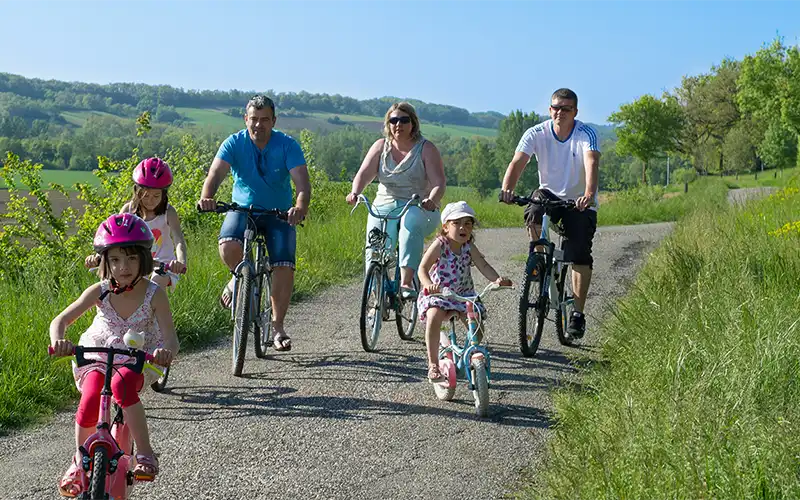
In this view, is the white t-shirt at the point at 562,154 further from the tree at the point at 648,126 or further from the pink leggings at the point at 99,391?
the tree at the point at 648,126

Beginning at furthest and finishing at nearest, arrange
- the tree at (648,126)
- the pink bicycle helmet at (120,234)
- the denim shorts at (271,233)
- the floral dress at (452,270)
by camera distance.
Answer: the tree at (648,126)
the denim shorts at (271,233)
the floral dress at (452,270)
the pink bicycle helmet at (120,234)

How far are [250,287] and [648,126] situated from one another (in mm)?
84058

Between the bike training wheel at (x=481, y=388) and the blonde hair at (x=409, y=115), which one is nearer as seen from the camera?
the bike training wheel at (x=481, y=388)

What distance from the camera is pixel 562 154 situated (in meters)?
7.68

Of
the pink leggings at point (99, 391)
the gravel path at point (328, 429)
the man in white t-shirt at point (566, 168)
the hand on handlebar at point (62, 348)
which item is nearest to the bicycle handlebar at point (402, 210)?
the man in white t-shirt at point (566, 168)

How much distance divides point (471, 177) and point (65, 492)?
9853 centimetres

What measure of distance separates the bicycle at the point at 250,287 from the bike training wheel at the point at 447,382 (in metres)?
1.48

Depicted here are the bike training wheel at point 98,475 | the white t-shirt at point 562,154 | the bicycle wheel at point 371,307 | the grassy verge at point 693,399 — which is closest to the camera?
the bike training wheel at point 98,475

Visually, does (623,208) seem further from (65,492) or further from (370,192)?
(65,492)

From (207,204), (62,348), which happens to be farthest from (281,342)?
(62,348)

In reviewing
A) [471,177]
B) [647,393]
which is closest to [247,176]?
[647,393]

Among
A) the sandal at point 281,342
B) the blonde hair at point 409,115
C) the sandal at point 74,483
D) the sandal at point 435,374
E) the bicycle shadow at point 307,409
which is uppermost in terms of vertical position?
the blonde hair at point 409,115

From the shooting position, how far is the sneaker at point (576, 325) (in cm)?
777

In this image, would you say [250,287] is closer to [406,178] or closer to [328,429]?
[406,178]
